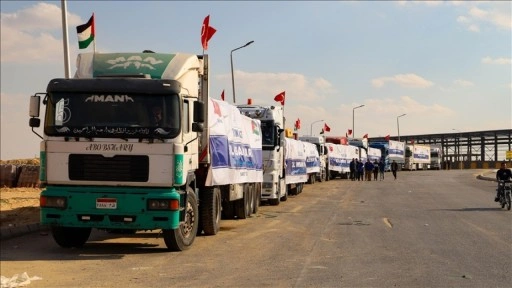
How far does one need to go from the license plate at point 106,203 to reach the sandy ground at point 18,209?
16.7 ft

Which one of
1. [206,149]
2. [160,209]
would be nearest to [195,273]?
[160,209]

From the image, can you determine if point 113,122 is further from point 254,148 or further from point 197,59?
point 254,148

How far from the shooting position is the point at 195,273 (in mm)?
9578

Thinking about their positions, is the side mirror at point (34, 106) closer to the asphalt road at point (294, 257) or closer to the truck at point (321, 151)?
the asphalt road at point (294, 257)

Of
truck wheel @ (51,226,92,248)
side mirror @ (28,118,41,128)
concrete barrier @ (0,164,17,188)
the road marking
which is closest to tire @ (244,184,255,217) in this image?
the road marking

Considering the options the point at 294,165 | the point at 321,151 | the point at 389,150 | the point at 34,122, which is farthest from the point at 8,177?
the point at 389,150

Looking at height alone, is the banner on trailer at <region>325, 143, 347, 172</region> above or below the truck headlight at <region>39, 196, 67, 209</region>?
above

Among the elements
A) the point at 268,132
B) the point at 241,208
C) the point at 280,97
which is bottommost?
the point at 241,208

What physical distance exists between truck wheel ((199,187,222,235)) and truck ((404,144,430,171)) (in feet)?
238

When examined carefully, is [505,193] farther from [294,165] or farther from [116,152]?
[116,152]

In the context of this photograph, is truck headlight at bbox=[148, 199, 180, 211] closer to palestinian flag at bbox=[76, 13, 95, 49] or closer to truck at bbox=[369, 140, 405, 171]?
palestinian flag at bbox=[76, 13, 95, 49]

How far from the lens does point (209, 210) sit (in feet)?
46.6

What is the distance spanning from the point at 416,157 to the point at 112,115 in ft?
266

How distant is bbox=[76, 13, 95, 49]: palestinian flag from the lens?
20.8m
